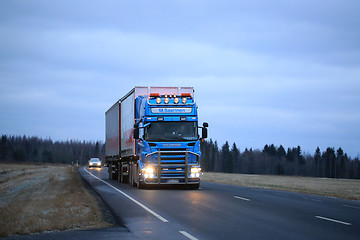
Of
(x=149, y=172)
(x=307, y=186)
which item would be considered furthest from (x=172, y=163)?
(x=307, y=186)

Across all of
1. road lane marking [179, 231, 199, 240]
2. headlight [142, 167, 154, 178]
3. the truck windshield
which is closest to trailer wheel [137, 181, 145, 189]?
headlight [142, 167, 154, 178]

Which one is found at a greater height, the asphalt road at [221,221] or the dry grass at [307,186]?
the asphalt road at [221,221]

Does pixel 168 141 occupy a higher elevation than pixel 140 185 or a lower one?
higher

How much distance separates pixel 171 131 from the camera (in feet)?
80.0

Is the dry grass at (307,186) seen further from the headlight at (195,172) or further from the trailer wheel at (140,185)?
the trailer wheel at (140,185)

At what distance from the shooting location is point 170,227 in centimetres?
1155

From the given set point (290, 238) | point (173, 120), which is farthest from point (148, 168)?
point (290, 238)

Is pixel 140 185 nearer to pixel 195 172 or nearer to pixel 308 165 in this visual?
pixel 195 172

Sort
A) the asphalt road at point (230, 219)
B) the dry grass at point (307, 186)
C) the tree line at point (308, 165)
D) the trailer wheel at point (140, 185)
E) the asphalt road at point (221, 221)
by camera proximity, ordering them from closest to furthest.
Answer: the asphalt road at point (221, 221) → the asphalt road at point (230, 219) → the trailer wheel at point (140, 185) → the dry grass at point (307, 186) → the tree line at point (308, 165)

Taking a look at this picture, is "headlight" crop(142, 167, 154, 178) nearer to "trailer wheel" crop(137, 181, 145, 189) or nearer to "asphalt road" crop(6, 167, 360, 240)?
"trailer wheel" crop(137, 181, 145, 189)

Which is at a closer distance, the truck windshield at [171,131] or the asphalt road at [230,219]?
the asphalt road at [230,219]

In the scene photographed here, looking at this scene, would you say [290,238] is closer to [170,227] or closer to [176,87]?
[170,227]

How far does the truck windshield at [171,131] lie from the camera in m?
24.2

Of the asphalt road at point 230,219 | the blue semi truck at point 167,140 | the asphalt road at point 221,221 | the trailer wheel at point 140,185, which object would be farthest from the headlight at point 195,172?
the asphalt road at point 221,221
